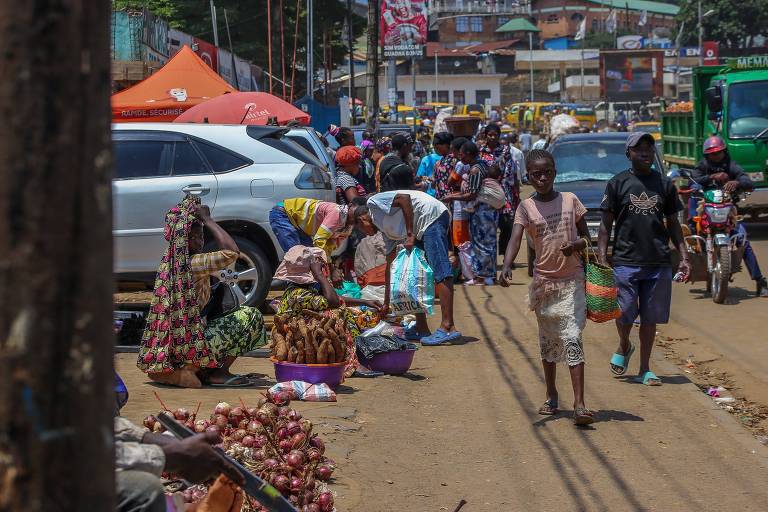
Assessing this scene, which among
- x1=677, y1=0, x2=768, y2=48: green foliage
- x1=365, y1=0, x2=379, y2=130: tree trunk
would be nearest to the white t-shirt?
x1=365, y1=0, x2=379, y2=130: tree trunk

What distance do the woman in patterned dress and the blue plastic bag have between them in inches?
75.9

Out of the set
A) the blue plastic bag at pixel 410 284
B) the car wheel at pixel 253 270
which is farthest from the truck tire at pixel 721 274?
the car wheel at pixel 253 270

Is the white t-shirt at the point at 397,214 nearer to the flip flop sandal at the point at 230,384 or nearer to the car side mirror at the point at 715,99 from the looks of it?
the flip flop sandal at the point at 230,384

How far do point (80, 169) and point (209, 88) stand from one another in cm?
1618

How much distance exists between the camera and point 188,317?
771 cm

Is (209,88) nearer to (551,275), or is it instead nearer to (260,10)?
(551,275)

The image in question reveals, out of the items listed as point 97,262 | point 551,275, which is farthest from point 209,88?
point 97,262

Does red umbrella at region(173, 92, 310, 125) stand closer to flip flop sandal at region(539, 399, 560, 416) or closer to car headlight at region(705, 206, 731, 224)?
car headlight at region(705, 206, 731, 224)

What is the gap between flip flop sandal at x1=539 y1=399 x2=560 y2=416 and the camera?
7453 millimetres

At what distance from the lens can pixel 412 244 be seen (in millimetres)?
9680

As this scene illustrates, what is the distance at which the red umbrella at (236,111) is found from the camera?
15391mm

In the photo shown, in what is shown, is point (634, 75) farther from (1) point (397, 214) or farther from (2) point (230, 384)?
(2) point (230, 384)

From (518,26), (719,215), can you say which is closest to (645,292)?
(719,215)

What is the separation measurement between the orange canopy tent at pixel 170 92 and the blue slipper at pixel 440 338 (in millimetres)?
7799
